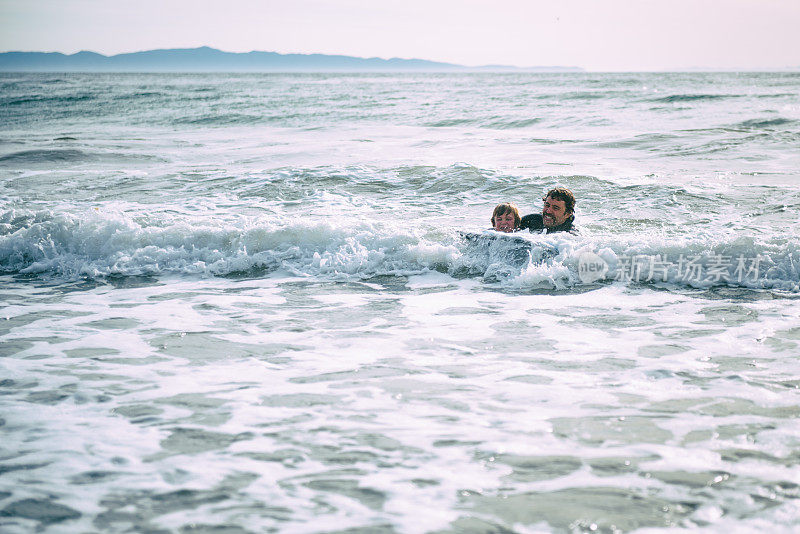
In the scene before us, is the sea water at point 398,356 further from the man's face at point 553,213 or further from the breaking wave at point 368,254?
the man's face at point 553,213

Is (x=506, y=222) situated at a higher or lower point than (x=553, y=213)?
lower

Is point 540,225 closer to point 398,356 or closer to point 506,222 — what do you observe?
point 506,222

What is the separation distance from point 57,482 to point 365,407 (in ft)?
5.41

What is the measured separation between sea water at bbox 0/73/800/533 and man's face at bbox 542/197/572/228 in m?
0.58

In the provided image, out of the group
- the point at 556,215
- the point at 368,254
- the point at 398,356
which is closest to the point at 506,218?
the point at 556,215

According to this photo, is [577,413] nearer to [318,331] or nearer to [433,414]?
[433,414]

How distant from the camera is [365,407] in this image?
3945 mm

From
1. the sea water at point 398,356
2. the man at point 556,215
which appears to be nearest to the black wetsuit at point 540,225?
the man at point 556,215

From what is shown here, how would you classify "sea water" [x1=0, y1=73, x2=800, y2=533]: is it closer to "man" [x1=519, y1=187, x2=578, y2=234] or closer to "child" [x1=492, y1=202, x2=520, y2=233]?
"child" [x1=492, y1=202, x2=520, y2=233]

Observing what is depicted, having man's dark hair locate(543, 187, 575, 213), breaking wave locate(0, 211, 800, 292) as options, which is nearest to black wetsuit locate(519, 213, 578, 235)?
man's dark hair locate(543, 187, 575, 213)

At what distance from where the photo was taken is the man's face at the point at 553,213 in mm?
7816

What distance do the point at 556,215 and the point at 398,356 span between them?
3.83m

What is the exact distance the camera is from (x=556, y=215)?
7.91 m

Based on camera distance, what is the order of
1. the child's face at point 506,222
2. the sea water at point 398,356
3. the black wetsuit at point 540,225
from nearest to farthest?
the sea water at point 398,356
the child's face at point 506,222
the black wetsuit at point 540,225
